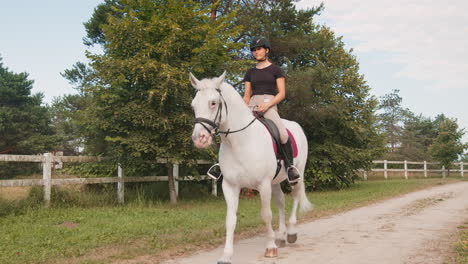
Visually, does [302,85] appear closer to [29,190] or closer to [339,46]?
[339,46]

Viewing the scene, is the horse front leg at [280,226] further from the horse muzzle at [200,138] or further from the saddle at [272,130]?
the horse muzzle at [200,138]

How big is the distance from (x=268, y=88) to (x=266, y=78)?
0.54ft

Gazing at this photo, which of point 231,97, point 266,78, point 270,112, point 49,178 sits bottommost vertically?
point 49,178

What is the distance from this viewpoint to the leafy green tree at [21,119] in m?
32.2

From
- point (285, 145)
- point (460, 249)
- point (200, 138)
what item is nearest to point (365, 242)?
point (460, 249)

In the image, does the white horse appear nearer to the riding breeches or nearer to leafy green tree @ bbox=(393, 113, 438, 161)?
the riding breeches

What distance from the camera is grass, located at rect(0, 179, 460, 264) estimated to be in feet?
19.3

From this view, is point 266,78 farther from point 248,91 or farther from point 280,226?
point 280,226

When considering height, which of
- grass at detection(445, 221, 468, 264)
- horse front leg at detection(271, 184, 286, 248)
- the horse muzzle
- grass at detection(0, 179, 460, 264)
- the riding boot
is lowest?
grass at detection(0, 179, 460, 264)

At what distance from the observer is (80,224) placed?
8594mm

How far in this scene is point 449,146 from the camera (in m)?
35.2

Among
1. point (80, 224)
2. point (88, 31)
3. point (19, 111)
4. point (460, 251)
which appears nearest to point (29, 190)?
point (80, 224)

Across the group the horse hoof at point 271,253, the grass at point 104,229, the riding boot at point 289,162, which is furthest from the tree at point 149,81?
the horse hoof at point 271,253

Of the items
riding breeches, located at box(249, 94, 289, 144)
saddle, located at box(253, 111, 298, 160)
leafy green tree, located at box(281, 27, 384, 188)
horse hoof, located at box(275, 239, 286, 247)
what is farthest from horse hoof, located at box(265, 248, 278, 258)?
leafy green tree, located at box(281, 27, 384, 188)
